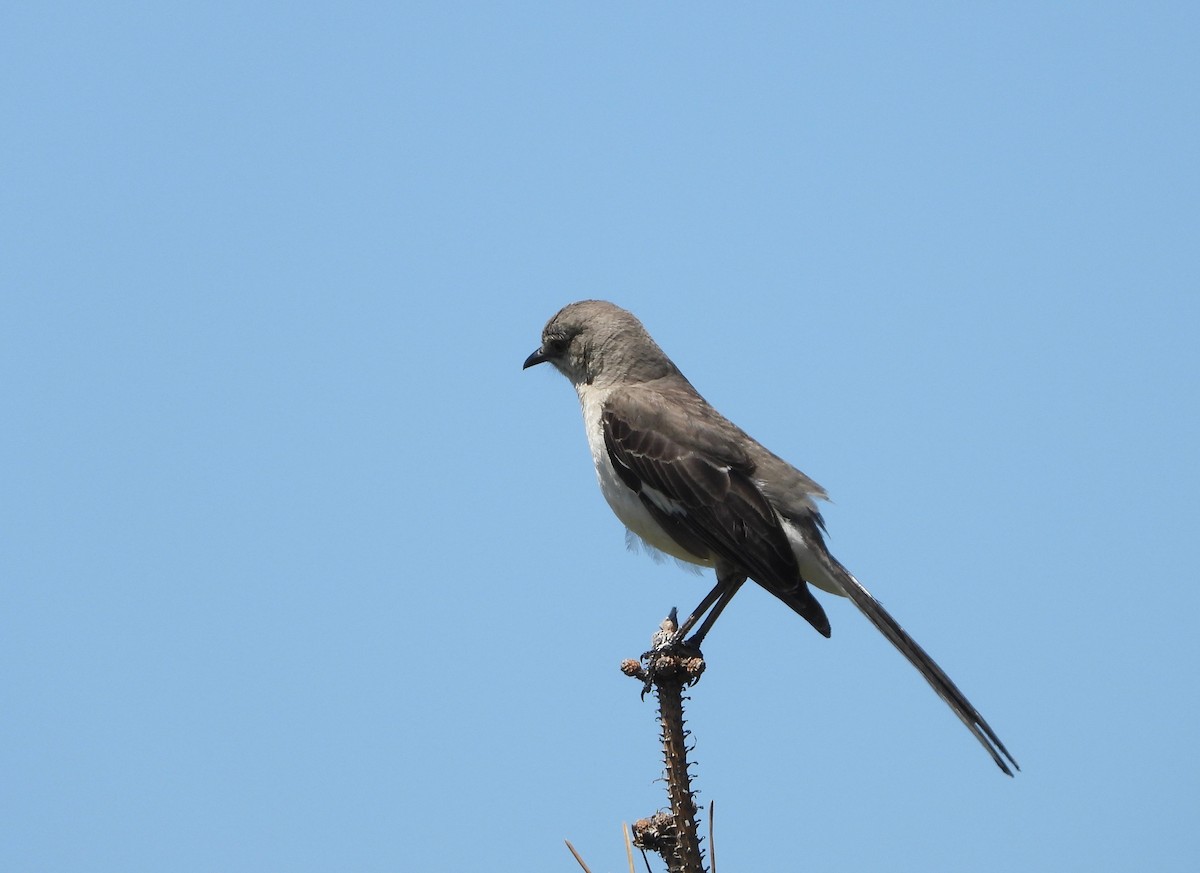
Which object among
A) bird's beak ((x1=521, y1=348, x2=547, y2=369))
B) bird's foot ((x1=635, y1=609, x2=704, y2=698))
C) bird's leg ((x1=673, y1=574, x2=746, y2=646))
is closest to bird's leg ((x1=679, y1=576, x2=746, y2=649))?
bird's leg ((x1=673, y1=574, x2=746, y2=646))

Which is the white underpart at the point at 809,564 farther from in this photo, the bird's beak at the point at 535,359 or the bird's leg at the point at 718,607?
the bird's beak at the point at 535,359

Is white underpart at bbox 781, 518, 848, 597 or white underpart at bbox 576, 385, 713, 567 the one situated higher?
white underpart at bbox 576, 385, 713, 567

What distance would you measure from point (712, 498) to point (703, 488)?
90 millimetres

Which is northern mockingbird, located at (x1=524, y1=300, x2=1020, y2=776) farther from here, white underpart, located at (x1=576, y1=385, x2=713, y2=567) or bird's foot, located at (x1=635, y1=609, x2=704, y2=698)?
bird's foot, located at (x1=635, y1=609, x2=704, y2=698)

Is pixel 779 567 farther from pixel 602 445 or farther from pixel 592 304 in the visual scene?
pixel 592 304

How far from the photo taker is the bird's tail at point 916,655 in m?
5.36

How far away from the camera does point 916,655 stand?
6016mm

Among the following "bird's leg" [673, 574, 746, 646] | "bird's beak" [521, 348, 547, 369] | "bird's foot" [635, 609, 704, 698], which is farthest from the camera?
"bird's beak" [521, 348, 547, 369]

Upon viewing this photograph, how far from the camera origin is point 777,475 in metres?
7.35

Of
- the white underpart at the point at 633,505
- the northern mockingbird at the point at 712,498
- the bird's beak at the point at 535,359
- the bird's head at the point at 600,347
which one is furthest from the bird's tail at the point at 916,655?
the bird's beak at the point at 535,359

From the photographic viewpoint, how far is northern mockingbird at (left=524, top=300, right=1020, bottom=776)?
680 cm

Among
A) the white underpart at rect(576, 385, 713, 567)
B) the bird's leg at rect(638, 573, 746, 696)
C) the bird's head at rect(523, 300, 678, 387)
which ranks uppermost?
the bird's head at rect(523, 300, 678, 387)

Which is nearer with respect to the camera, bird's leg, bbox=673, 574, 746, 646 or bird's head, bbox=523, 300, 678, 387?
bird's leg, bbox=673, 574, 746, 646

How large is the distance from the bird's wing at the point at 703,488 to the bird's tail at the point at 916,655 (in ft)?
0.64
